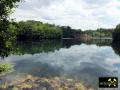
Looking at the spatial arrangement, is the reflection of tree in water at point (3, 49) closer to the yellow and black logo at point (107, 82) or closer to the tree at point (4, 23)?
the tree at point (4, 23)

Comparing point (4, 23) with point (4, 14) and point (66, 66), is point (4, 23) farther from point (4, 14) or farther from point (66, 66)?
point (66, 66)

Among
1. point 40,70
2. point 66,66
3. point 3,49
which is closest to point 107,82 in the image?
point 3,49

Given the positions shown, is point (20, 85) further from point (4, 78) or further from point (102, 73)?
point (102, 73)

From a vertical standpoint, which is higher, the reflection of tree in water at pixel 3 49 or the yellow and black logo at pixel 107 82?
the reflection of tree in water at pixel 3 49

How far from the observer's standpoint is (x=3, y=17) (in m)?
21.7

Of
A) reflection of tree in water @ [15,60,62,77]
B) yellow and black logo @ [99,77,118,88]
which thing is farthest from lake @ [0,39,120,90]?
yellow and black logo @ [99,77,118,88]

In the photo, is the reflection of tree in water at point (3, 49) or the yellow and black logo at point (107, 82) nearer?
the yellow and black logo at point (107, 82)

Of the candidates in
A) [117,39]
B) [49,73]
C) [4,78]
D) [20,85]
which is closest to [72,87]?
[20,85]

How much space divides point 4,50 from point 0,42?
0.78m

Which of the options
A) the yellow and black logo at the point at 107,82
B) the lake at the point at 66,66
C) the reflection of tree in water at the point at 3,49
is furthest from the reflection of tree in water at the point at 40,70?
the yellow and black logo at the point at 107,82

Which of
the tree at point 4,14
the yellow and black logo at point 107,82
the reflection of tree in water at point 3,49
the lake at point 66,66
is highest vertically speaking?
the tree at point 4,14

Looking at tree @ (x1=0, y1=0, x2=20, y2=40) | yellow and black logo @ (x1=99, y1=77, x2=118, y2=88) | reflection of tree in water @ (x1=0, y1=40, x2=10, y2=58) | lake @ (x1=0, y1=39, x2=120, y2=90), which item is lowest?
lake @ (x1=0, y1=39, x2=120, y2=90)

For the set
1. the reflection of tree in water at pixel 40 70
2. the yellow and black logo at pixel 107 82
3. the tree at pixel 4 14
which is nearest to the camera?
the yellow and black logo at pixel 107 82

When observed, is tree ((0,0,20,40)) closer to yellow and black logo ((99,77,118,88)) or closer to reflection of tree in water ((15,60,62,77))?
yellow and black logo ((99,77,118,88))
